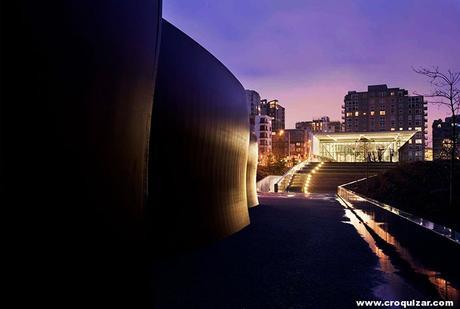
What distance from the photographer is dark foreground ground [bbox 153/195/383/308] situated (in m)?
5.48

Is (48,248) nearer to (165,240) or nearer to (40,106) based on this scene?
(40,106)

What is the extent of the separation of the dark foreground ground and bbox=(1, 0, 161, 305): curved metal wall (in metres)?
2.00

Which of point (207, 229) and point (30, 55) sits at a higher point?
point (30, 55)

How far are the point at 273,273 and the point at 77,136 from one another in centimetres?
505

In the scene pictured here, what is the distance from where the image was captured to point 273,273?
698cm

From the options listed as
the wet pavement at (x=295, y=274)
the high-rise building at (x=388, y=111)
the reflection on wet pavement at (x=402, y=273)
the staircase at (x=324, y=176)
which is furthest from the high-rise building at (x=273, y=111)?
the wet pavement at (x=295, y=274)

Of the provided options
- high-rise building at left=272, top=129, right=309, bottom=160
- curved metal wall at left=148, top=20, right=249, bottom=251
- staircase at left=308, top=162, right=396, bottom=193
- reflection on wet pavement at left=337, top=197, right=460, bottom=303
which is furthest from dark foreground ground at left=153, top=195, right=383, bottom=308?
high-rise building at left=272, top=129, right=309, bottom=160

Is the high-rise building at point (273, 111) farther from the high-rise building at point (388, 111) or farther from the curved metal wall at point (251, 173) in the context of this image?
the curved metal wall at point (251, 173)

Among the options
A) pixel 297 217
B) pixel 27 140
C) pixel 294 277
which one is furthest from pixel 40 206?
pixel 297 217

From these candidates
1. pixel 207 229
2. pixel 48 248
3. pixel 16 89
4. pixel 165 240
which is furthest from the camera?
pixel 207 229

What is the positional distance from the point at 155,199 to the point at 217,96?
3920 mm

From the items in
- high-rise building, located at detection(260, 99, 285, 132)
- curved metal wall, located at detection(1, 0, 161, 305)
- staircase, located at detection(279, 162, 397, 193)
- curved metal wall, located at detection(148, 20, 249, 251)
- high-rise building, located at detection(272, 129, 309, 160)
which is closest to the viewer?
curved metal wall, located at detection(1, 0, 161, 305)

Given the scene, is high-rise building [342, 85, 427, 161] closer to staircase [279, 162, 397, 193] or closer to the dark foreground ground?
staircase [279, 162, 397, 193]

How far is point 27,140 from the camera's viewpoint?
3.13m
